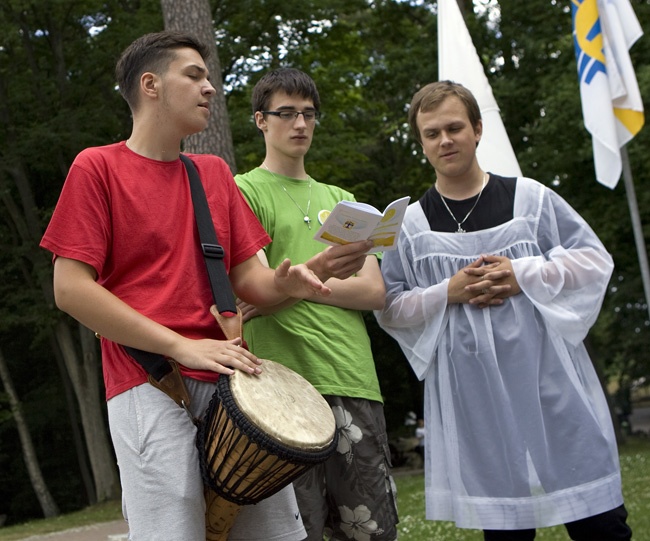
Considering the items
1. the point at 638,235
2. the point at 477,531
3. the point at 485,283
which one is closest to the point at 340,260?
the point at 485,283

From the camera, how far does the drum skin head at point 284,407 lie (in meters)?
2.80

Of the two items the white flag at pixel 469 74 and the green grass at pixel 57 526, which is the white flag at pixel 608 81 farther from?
the green grass at pixel 57 526

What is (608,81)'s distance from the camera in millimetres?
11898

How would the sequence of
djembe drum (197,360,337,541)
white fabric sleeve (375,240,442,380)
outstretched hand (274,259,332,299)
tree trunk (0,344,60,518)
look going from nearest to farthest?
djembe drum (197,360,337,541) → outstretched hand (274,259,332,299) → white fabric sleeve (375,240,442,380) → tree trunk (0,344,60,518)

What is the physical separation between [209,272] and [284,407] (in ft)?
1.56

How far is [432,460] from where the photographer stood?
3.95 m

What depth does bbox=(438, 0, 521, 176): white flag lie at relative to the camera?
9203 millimetres

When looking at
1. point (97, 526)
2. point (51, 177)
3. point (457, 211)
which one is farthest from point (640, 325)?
point (457, 211)

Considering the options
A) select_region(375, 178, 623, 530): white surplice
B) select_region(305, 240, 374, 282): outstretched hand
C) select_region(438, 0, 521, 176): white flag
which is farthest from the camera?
select_region(438, 0, 521, 176): white flag

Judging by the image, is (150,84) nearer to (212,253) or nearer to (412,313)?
(212,253)

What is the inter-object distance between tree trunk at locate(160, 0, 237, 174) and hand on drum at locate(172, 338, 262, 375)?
6.10 m

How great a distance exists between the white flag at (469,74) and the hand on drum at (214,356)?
654 centimetres

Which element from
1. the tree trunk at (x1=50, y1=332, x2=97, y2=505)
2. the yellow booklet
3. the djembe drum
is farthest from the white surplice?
the tree trunk at (x1=50, y1=332, x2=97, y2=505)

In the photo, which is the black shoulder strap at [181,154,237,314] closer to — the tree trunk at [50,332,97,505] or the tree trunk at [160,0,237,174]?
the tree trunk at [160,0,237,174]
